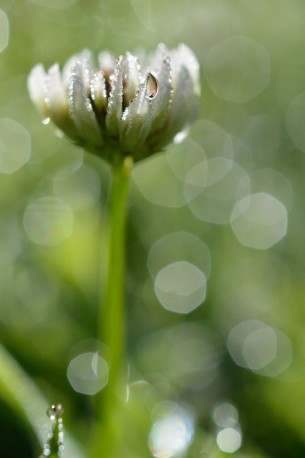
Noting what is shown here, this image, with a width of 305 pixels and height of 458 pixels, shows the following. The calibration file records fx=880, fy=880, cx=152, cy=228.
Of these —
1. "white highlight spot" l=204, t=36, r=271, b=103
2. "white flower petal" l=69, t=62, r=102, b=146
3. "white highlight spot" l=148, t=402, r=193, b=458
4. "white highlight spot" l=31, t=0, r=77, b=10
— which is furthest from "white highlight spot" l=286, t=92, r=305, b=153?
"white flower petal" l=69, t=62, r=102, b=146

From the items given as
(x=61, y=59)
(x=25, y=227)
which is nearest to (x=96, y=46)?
(x=61, y=59)

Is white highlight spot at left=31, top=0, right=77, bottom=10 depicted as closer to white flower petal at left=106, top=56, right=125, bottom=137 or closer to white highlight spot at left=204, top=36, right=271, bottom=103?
white highlight spot at left=204, top=36, right=271, bottom=103

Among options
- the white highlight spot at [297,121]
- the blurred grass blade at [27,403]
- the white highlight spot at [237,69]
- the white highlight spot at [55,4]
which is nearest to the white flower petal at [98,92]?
the blurred grass blade at [27,403]

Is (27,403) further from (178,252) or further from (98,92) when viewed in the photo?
(178,252)

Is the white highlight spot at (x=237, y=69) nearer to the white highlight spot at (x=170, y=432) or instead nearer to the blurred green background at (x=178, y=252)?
the blurred green background at (x=178, y=252)

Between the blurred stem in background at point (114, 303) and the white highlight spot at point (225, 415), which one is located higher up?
the blurred stem in background at point (114, 303)

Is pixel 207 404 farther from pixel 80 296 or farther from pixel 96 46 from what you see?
pixel 96 46

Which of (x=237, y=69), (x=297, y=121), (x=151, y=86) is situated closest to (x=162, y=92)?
(x=151, y=86)

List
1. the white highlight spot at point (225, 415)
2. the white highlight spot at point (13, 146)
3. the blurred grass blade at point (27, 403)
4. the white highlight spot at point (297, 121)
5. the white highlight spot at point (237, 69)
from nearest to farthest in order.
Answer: the blurred grass blade at point (27, 403)
the white highlight spot at point (225, 415)
the white highlight spot at point (13, 146)
the white highlight spot at point (297, 121)
the white highlight spot at point (237, 69)
